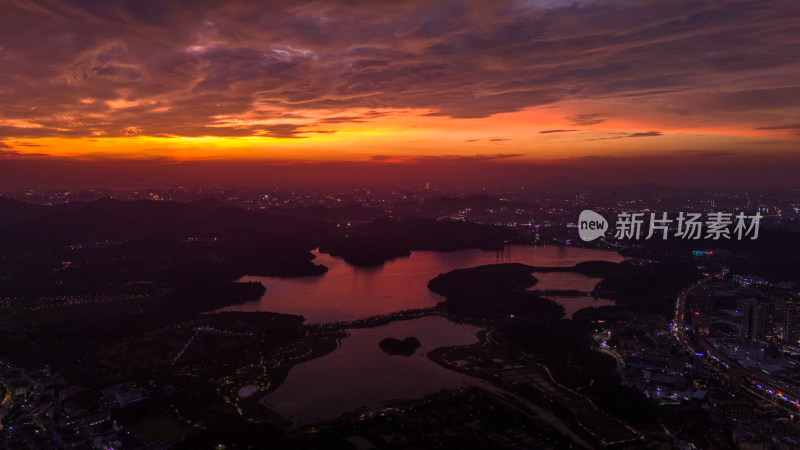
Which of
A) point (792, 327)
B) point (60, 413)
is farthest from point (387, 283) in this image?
point (60, 413)

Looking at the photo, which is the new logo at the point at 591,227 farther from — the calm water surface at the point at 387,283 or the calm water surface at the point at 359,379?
the calm water surface at the point at 359,379

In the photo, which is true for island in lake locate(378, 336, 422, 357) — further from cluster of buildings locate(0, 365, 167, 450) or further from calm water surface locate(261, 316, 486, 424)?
cluster of buildings locate(0, 365, 167, 450)

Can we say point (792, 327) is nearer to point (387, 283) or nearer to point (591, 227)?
point (387, 283)

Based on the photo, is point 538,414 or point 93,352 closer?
point 538,414

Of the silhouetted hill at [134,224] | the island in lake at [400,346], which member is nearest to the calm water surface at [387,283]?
the island in lake at [400,346]

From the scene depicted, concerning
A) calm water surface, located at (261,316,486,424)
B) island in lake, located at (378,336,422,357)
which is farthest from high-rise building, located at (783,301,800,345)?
island in lake, located at (378,336,422,357)

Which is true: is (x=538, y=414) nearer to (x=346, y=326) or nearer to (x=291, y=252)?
(x=346, y=326)

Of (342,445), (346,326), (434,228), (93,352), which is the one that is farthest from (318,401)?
Result: (434,228)
